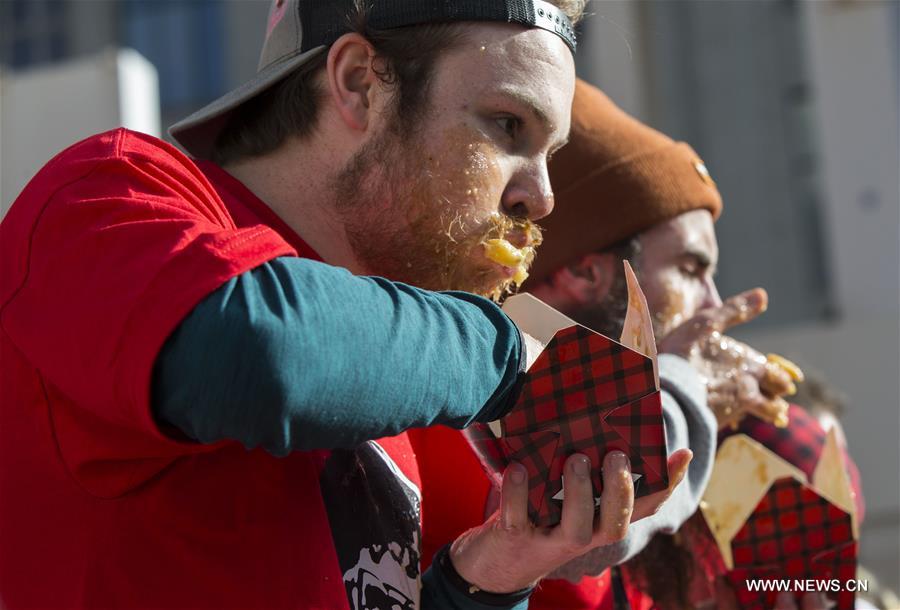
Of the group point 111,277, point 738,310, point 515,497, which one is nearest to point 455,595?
point 515,497

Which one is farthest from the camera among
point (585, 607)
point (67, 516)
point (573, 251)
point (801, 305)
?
point (801, 305)

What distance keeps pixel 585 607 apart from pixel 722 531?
1.23ft

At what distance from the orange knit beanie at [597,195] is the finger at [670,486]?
1481 millimetres

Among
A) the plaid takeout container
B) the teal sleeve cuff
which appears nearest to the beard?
the teal sleeve cuff

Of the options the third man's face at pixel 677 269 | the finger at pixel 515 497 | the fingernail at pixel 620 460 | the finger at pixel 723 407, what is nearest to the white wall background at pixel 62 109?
the third man's face at pixel 677 269

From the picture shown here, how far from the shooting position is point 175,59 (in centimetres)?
1443

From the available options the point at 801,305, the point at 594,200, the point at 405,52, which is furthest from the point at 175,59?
the point at 405,52

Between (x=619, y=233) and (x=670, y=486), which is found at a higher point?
(x=670, y=486)

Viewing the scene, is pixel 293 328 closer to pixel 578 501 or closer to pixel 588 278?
pixel 578 501

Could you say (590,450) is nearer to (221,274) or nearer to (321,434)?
(321,434)

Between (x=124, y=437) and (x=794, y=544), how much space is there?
1.56m

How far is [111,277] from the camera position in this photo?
3.80 feet

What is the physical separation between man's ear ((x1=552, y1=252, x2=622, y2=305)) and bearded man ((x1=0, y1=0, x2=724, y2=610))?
105cm

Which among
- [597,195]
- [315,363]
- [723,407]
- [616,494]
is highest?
[315,363]
